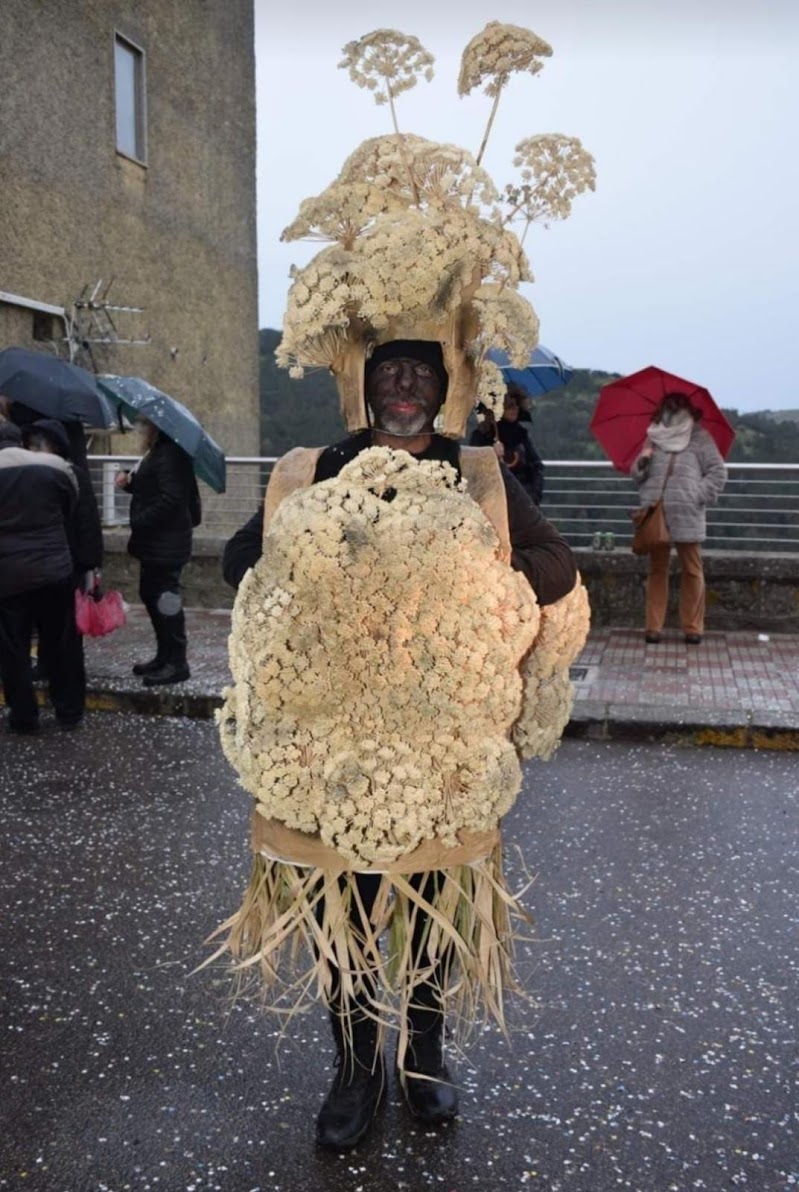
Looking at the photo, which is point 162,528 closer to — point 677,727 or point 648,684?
point 648,684

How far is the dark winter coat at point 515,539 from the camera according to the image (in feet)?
8.34

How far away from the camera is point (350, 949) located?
248 centimetres

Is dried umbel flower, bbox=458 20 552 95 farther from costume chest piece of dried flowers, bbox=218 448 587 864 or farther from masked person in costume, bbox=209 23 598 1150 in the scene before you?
costume chest piece of dried flowers, bbox=218 448 587 864

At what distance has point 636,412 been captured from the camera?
344 inches

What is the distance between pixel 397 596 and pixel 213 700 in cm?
493

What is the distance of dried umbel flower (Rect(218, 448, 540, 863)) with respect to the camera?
229 centimetres

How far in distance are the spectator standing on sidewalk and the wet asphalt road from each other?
4.15 ft

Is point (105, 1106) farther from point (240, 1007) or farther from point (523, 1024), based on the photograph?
point (523, 1024)

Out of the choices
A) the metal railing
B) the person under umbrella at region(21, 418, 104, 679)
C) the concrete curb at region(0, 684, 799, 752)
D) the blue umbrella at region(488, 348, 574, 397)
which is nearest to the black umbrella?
the person under umbrella at region(21, 418, 104, 679)

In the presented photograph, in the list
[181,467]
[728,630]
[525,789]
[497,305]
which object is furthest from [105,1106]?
[728,630]

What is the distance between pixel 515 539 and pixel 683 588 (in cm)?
662

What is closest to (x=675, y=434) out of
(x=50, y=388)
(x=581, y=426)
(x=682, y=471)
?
(x=682, y=471)

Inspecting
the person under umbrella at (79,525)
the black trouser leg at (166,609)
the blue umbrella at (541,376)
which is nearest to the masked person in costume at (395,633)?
the person under umbrella at (79,525)

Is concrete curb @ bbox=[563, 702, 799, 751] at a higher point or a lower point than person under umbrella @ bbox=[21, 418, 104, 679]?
lower
